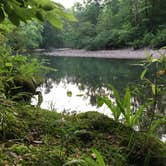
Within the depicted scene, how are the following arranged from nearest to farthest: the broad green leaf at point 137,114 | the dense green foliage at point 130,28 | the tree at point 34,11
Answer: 1. the tree at point 34,11
2. the broad green leaf at point 137,114
3. the dense green foliage at point 130,28

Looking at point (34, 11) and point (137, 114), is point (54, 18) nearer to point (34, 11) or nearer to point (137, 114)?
point (34, 11)

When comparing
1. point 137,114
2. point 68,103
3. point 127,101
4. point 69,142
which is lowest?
point 68,103

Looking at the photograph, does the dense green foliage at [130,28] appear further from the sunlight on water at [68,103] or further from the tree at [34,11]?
the tree at [34,11]

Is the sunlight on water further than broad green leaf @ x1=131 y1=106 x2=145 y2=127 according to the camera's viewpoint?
Yes

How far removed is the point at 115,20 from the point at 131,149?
4189cm

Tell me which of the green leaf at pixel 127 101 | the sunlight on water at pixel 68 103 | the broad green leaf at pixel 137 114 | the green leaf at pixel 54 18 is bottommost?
the sunlight on water at pixel 68 103

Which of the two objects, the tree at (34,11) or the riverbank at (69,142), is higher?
the tree at (34,11)

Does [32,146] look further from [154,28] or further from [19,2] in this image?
[154,28]

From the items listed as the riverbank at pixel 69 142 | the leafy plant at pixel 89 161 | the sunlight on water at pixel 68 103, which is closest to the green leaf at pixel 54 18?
the leafy plant at pixel 89 161

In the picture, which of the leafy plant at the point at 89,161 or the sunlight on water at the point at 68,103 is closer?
the leafy plant at the point at 89,161

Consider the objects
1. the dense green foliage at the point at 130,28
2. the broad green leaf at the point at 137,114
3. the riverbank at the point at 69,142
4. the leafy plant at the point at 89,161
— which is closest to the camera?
the leafy plant at the point at 89,161

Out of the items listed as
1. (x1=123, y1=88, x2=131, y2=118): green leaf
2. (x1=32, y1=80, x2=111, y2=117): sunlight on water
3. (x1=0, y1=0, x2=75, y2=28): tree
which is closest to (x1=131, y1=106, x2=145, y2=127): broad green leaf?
(x1=123, y1=88, x2=131, y2=118): green leaf

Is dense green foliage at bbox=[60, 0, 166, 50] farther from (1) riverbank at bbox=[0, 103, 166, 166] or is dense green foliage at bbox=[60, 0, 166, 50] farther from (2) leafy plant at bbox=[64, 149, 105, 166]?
(2) leafy plant at bbox=[64, 149, 105, 166]

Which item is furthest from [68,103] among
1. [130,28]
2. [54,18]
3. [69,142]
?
[130,28]
